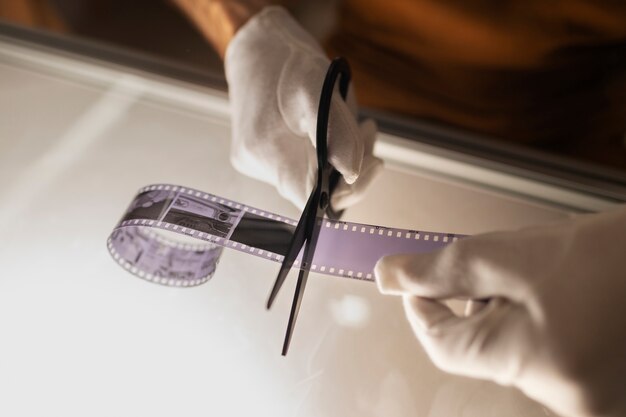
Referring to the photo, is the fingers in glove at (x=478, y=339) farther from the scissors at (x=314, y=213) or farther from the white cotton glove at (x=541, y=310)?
the scissors at (x=314, y=213)

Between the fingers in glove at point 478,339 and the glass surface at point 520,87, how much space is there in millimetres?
311

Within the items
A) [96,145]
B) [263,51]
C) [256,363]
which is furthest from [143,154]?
[256,363]

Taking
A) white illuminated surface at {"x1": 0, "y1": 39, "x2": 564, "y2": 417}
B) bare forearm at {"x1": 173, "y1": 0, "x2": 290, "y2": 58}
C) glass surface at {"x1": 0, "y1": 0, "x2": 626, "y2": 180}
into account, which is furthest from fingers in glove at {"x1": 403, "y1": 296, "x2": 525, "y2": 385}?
bare forearm at {"x1": 173, "y1": 0, "x2": 290, "y2": 58}

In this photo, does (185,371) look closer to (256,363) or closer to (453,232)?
(256,363)

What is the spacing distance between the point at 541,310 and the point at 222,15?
1.85ft

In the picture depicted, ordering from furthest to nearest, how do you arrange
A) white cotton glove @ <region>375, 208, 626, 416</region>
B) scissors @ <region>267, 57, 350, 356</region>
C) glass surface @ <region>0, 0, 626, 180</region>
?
glass surface @ <region>0, 0, 626, 180</region>
scissors @ <region>267, 57, 350, 356</region>
white cotton glove @ <region>375, 208, 626, 416</region>

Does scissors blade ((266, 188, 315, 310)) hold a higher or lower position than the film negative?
higher

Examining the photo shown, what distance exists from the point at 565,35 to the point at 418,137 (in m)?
0.23

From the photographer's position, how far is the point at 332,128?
605mm

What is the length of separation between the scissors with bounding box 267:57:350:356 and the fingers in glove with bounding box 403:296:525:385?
0.44ft

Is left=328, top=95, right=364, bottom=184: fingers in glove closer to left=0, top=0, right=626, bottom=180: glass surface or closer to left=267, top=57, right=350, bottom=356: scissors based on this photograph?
left=267, top=57, right=350, bottom=356: scissors

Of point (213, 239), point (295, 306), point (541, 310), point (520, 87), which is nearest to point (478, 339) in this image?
point (541, 310)

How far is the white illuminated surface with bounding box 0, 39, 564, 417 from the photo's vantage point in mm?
601

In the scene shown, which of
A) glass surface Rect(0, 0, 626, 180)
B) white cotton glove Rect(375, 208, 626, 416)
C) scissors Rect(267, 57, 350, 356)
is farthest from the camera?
glass surface Rect(0, 0, 626, 180)
